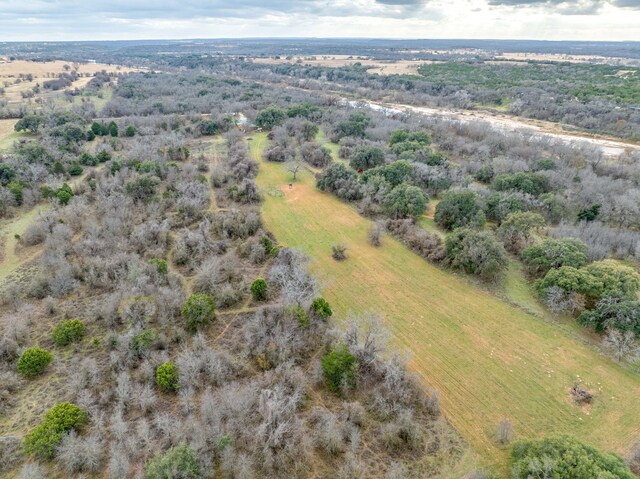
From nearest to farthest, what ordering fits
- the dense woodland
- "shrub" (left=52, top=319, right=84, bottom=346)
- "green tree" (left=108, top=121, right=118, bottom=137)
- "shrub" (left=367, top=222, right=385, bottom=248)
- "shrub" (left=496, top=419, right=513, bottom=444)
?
1. the dense woodland
2. "shrub" (left=496, top=419, right=513, bottom=444)
3. "shrub" (left=52, top=319, right=84, bottom=346)
4. "shrub" (left=367, top=222, right=385, bottom=248)
5. "green tree" (left=108, top=121, right=118, bottom=137)

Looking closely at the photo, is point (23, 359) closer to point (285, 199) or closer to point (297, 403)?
point (297, 403)

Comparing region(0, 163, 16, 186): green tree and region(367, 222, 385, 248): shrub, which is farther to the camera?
region(0, 163, 16, 186): green tree

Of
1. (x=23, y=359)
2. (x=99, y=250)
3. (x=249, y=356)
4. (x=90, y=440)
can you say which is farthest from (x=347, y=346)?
(x=99, y=250)

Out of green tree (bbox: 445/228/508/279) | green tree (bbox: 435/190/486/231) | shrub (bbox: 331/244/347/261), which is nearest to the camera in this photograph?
green tree (bbox: 445/228/508/279)

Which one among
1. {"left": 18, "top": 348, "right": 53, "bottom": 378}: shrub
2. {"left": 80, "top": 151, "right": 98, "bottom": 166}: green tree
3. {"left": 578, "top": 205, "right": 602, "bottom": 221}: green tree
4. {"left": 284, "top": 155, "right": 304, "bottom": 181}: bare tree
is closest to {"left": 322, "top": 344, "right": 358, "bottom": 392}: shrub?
{"left": 18, "top": 348, "right": 53, "bottom": 378}: shrub

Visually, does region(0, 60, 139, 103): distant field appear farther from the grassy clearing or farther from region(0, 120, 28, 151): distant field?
the grassy clearing

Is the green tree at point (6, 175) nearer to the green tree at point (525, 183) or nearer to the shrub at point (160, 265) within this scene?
the shrub at point (160, 265)

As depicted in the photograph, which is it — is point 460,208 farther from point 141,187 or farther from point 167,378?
point 141,187

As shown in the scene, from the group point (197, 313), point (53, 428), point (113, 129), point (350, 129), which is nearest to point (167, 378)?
point (197, 313)
